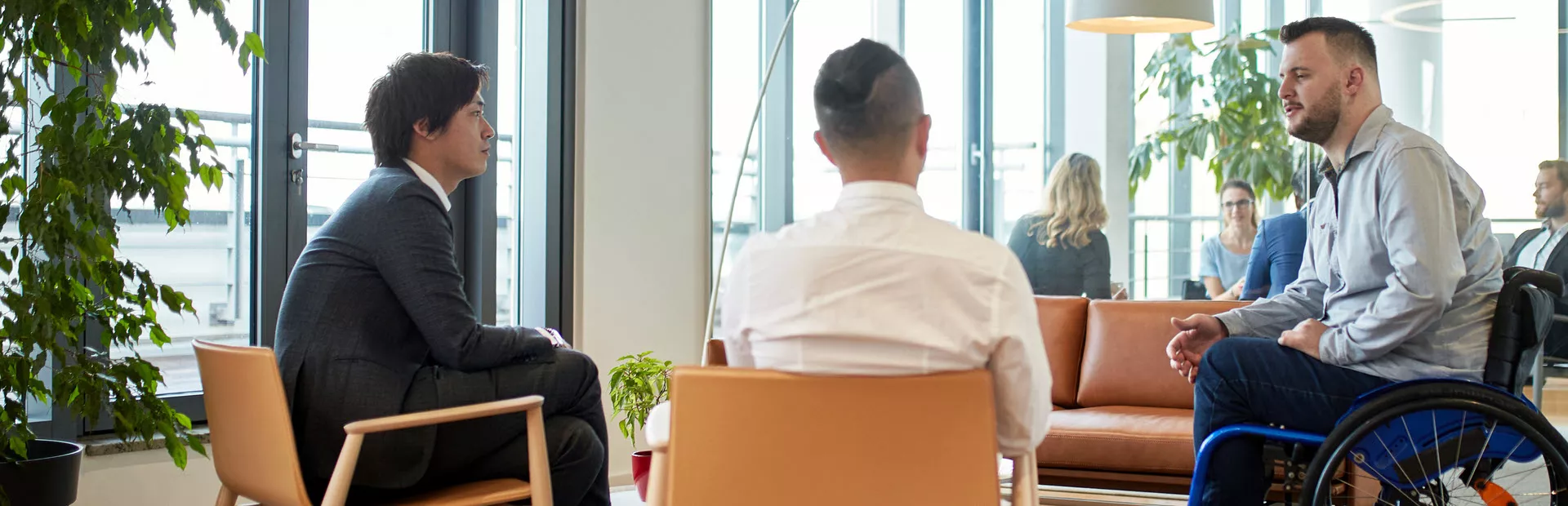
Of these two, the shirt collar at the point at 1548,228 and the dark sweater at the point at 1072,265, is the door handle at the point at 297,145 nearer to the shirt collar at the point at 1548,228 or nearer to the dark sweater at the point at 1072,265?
the dark sweater at the point at 1072,265

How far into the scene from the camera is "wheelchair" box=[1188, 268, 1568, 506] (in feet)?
7.59

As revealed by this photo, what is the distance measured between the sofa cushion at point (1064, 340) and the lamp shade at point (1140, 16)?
1.09 metres

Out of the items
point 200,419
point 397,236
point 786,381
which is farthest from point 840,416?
point 200,419

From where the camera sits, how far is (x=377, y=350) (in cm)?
233

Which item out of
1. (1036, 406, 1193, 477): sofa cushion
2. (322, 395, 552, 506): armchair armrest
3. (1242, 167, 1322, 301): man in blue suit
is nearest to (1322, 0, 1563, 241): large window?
(1242, 167, 1322, 301): man in blue suit

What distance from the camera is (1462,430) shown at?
235 cm

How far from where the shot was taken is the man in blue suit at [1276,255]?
4.02 meters

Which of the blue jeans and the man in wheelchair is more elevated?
the man in wheelchair

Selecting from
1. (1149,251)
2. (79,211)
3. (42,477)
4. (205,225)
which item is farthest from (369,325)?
(1149,251)

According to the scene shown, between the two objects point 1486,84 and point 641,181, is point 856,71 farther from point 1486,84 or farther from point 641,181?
point 1486,84

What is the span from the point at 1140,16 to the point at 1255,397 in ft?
7.24

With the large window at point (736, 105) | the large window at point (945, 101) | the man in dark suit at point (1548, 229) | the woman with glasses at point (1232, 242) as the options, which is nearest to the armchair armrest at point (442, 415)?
the large window at point (736, 105)

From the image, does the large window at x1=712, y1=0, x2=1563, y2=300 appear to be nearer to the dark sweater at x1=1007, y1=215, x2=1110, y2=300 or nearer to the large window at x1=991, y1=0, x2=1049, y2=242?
the large window at x1=991, y1=0, x2=1049, y2=242

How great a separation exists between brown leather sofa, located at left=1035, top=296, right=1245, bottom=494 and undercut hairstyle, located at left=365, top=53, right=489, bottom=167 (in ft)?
6.00
